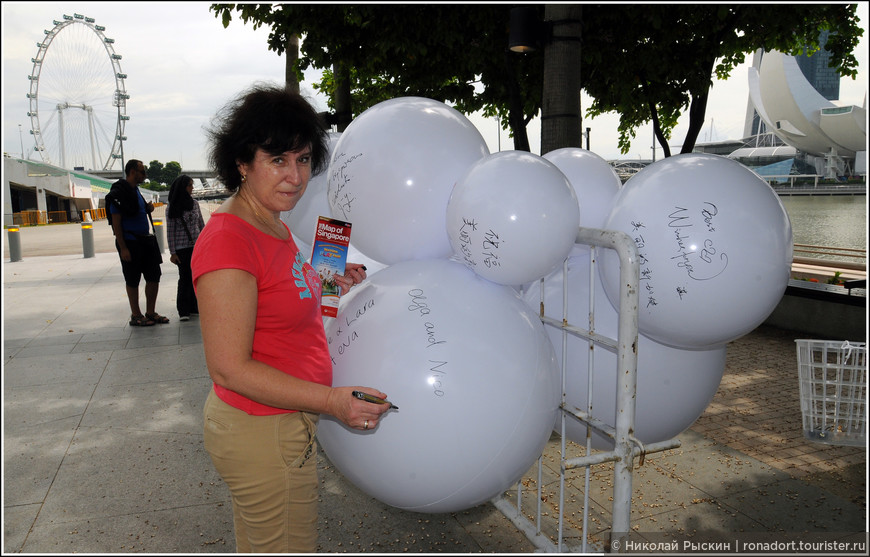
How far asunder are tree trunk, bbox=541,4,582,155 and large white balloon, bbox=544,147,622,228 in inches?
78.8

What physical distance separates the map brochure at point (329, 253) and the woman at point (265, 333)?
0.54m

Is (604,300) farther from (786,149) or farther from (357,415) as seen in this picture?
(786,149)

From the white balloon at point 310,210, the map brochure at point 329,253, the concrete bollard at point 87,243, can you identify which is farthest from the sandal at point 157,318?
the concrete bollard at point 87,243

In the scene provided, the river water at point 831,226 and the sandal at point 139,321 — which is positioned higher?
the river water at point 831,226

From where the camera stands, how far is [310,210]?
3.48 metres

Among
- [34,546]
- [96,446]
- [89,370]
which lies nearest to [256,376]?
[34,546]

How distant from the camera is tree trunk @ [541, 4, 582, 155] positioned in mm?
4863

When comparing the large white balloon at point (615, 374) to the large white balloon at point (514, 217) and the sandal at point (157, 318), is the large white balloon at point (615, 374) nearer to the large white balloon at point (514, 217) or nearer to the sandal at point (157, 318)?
the large white balloon at point (514, 217)

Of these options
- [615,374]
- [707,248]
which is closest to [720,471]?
[615,374]

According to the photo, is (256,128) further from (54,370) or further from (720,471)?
(54,370)

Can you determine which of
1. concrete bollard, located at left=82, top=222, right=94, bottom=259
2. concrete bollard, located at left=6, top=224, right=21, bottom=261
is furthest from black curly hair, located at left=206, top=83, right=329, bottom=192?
concrete bollard, located at left=6, top=224, right=21, bottom=261

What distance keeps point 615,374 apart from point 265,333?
1543mm

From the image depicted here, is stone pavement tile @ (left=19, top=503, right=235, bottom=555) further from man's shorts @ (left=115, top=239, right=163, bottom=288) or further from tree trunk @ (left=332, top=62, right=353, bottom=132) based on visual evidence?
tree trunk @ (left=332, top=62, right=353, bottom=132)

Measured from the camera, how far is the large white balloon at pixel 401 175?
2461 mm
